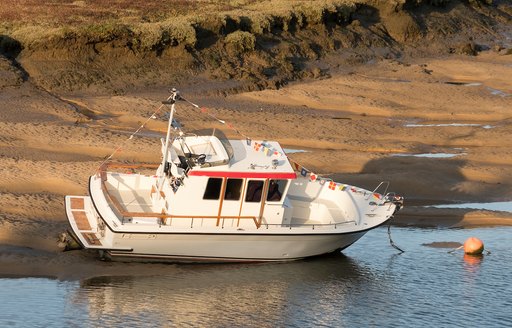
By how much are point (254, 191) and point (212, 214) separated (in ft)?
3.51

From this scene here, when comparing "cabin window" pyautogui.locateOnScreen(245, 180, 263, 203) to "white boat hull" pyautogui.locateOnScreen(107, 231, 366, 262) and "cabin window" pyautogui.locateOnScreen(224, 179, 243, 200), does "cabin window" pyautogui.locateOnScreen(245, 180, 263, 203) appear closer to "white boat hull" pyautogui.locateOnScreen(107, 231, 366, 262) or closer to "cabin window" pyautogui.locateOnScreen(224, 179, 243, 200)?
"cabin window" pyautogui.locateOnScreen(224, 179, 243, 200)

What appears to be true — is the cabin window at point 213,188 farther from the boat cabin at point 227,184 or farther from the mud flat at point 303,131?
the mud flat at point 303,131

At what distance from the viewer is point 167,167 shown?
23.6 m

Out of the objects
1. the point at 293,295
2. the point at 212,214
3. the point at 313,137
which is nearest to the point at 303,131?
the point at 313,137

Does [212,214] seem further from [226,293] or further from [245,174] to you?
[226,293]

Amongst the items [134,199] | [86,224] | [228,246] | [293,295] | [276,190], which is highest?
[276,190]

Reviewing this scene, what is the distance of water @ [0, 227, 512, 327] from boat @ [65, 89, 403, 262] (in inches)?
23.1

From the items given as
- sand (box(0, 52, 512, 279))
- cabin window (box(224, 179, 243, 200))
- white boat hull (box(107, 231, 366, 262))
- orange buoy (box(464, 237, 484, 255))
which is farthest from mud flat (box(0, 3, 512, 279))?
cabin window (box(224, 179, 243, 200))

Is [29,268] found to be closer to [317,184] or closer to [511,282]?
[317,184]

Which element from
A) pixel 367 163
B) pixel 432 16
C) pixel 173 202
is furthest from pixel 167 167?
pixel 432 16

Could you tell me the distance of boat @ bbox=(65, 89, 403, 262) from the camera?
894 inches

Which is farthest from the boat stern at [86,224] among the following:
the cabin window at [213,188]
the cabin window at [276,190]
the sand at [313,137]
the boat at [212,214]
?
the cabin window at [276,190]

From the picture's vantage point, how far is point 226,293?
22172 millimetres

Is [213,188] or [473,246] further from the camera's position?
[473,246]
